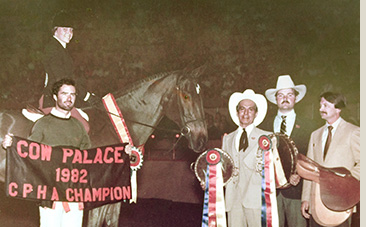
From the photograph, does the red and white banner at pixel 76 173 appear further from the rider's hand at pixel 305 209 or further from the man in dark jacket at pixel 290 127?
the rider's hand at pixel 305 209

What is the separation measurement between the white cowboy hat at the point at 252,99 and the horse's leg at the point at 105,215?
5.11ft

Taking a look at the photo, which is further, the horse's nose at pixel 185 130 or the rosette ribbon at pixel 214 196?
the horse's nose at pixel 185 130

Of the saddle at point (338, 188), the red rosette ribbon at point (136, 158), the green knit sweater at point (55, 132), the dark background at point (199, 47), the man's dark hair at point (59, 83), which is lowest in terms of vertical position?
the saddle at point (338, 188)

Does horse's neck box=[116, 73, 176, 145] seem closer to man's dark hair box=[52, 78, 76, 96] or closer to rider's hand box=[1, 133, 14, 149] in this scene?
man's dark hair box=[52, 78, 76, 96]

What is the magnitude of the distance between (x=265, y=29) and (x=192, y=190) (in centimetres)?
191

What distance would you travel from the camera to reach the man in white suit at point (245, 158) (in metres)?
4.15

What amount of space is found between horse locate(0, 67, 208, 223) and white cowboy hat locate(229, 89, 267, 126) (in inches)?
13.0

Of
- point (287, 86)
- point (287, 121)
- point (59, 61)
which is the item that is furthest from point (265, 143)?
point (59, 61)

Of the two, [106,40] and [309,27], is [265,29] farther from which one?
[106,40]

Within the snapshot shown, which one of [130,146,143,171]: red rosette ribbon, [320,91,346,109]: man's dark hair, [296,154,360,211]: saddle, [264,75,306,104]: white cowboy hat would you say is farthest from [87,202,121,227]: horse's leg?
[320,91,346,109]: man's dark hair

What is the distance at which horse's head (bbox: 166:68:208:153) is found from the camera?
13.9 ft

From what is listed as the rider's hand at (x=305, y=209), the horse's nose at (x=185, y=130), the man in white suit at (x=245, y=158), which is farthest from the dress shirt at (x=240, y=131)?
the rider's hand at (x=305, y=209)

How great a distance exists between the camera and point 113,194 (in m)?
4.18

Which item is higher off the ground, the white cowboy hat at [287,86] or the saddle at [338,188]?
the white cowboy hat at [287,86]
